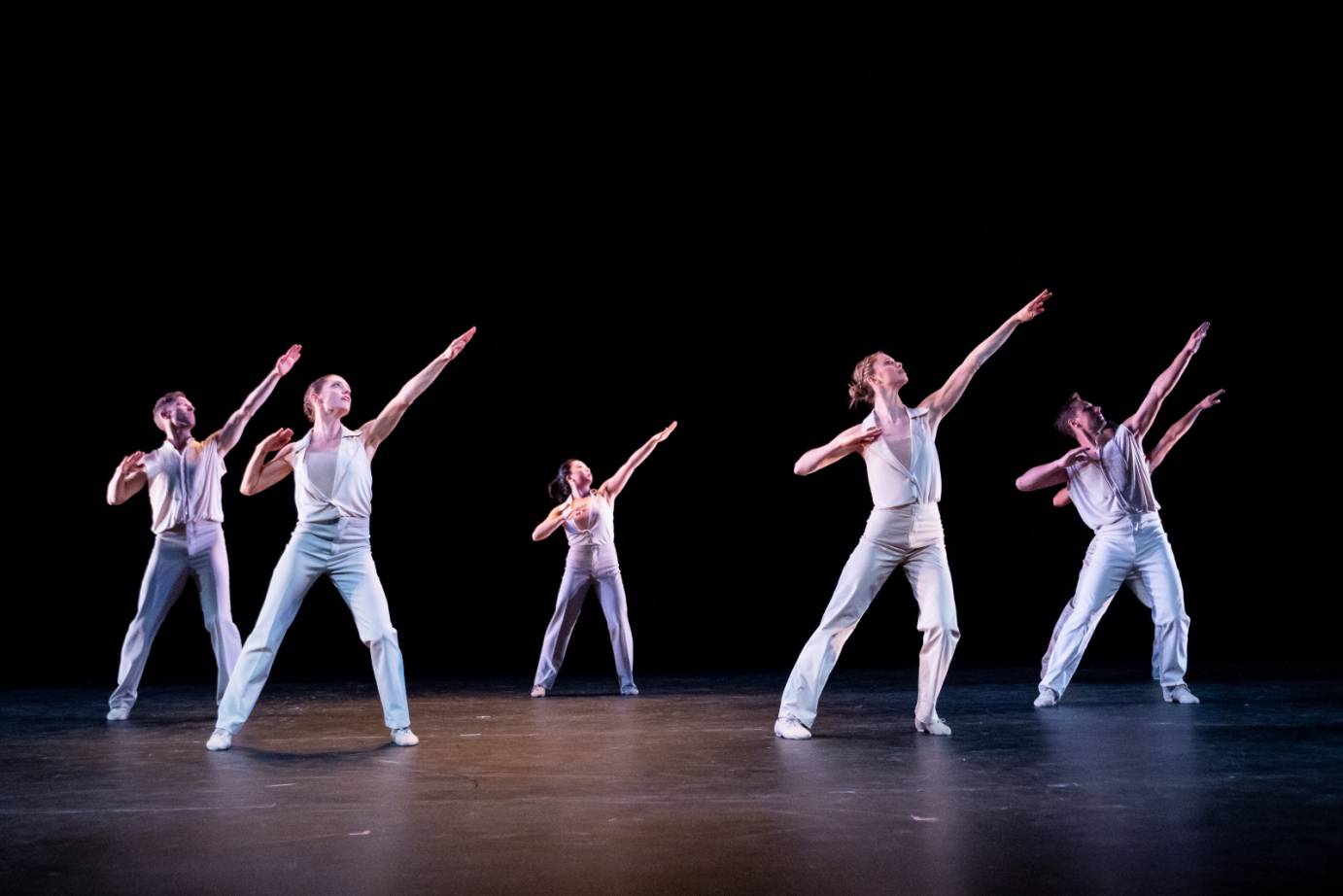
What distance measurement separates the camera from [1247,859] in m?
2.67

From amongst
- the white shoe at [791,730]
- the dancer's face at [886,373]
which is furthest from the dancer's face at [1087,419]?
the white shoe at [791,730]

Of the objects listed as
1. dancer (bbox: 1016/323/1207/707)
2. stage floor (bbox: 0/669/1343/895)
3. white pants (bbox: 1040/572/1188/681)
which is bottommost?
stage floor (bbox: 0/669/1343/895)

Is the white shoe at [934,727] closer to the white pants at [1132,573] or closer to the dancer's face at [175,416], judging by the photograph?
the white pants at [1132,573]

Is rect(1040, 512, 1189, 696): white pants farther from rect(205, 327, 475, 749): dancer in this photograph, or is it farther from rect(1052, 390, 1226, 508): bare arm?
rect(205, 327, 475, 749): dancer

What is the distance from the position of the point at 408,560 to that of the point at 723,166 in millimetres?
4231

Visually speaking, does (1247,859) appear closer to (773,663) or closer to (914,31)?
(773,663)

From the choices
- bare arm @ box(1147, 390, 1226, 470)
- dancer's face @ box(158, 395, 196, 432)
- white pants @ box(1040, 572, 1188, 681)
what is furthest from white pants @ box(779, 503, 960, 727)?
dancer's face @ box(158, 395, 196, 432)

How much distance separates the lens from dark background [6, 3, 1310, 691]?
9.03 metres

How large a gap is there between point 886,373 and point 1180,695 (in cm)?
249

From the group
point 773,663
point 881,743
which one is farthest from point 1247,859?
point 773,663

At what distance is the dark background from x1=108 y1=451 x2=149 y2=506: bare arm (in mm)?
3071

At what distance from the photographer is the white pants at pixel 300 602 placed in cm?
497

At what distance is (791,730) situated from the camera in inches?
196

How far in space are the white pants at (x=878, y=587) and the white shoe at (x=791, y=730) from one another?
0.07 ft
